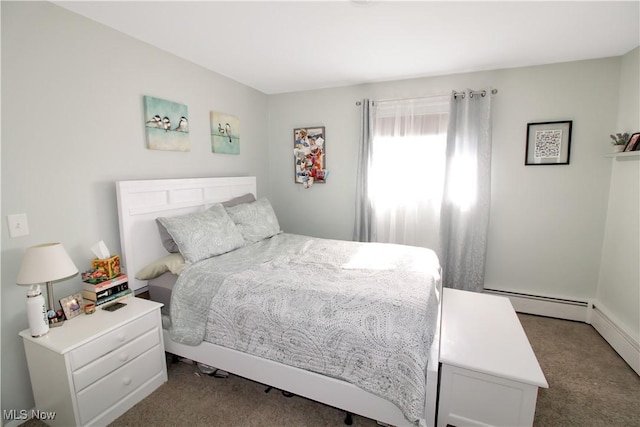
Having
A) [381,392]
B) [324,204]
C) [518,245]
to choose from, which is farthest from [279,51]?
[518,245]

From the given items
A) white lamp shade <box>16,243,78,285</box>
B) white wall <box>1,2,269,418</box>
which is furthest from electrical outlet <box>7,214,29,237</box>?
white lamp shade <box>16,243,78,285</box>

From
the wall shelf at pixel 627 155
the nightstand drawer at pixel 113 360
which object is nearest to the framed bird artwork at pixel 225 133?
the nightstand drawer at pixel 113 360

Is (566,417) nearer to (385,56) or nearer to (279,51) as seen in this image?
(385,56)

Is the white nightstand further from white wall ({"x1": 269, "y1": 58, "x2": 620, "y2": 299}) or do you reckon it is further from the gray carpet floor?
white wall ({"x1": 269, "y1": 58, "x2": 620, "y2": 299})

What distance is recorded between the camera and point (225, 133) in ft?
10.3

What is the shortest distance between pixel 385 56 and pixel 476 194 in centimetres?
161

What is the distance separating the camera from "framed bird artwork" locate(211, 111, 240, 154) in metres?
2.99

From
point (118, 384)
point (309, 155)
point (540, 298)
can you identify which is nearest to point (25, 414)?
point (118, 384)

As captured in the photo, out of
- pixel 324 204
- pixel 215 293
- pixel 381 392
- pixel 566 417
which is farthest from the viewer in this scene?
pixel 324 204

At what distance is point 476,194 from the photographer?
9.83 ft

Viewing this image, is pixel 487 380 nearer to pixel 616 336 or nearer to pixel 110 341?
pixel 616 336

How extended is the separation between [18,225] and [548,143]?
13.3ft

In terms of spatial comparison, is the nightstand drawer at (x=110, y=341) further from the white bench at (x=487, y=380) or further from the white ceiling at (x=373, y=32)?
the white ceiling at (x=373, y=32)

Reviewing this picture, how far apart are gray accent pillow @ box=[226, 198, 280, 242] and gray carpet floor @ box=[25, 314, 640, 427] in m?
1.15
